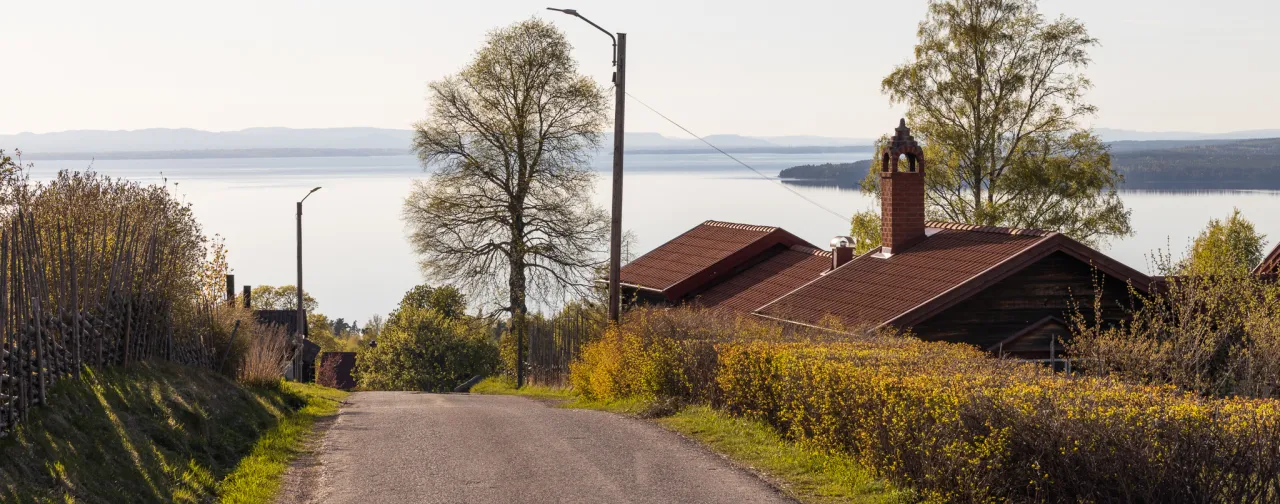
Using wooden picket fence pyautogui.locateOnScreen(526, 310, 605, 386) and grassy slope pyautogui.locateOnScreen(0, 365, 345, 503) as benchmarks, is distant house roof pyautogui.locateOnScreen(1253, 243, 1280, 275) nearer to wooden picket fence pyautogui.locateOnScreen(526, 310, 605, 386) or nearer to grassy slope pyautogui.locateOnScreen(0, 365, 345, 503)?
wooden picket fence pyautogui.locateOnScreen(526, 310, 605, 386)

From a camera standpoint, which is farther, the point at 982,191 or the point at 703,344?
the point at 982,191

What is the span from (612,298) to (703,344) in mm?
8298

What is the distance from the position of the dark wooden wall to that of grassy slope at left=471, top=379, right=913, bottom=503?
7.05 m

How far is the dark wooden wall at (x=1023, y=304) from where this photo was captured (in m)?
22.1

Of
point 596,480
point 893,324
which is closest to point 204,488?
point 596,480

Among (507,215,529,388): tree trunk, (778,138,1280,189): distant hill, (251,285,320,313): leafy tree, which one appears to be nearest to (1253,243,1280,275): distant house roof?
(507,215,529,388): tree trunk

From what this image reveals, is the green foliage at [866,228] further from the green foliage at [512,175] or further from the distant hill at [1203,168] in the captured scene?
the distant hill at [1203,168]

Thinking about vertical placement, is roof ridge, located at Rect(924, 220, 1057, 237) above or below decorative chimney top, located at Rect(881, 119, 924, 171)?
below

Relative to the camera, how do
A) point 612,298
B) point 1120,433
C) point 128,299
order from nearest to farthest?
point 1120,433 < point 128,299 < point 612,298

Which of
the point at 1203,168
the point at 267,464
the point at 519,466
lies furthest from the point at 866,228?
the point at 1203,168

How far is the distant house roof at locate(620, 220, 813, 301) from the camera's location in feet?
109

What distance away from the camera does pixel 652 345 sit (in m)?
19.1

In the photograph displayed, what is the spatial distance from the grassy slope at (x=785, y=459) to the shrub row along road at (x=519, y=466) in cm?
27

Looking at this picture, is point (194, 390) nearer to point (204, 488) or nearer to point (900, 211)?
point (204, 488)
